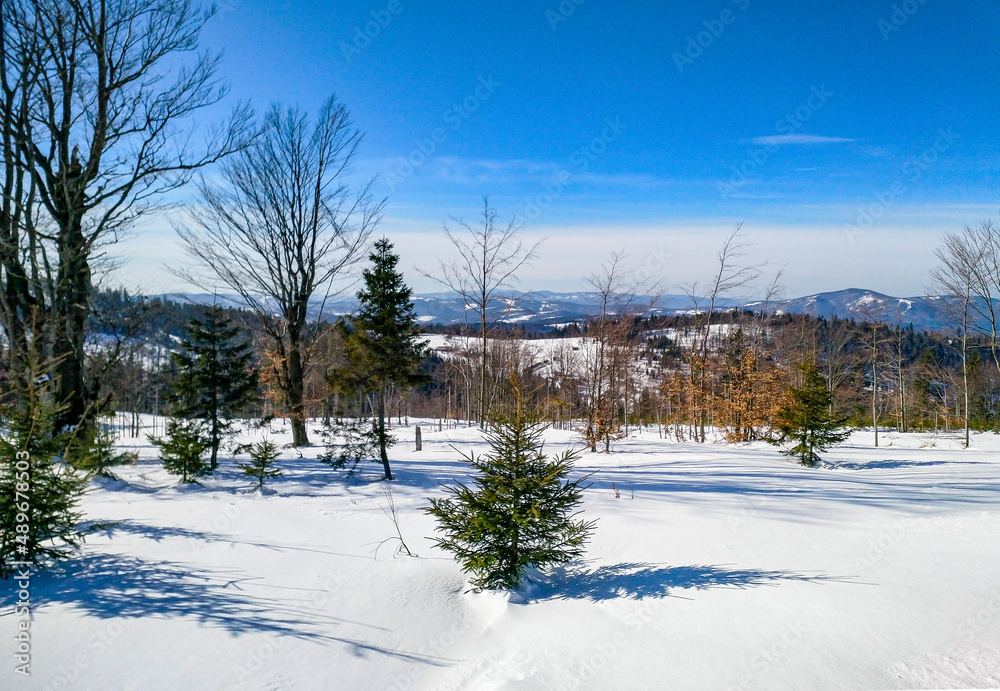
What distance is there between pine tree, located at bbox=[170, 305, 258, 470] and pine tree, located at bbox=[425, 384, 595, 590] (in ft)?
29.2

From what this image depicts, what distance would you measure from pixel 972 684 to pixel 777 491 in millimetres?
6330

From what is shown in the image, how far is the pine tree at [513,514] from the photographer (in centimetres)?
536

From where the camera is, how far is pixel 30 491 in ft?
16.9

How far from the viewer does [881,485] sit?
9633 millimetres

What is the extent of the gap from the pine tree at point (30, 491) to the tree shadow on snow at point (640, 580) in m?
5.12

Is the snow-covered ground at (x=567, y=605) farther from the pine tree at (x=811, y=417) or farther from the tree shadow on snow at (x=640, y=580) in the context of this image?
the pine tree at (x=811, y=417)

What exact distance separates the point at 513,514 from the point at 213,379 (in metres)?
9.90

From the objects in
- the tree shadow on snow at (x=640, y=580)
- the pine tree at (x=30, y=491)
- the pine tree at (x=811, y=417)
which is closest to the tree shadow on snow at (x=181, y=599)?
the pine tree at (x=30, y=491)

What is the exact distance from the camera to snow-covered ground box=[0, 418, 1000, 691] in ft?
12.3

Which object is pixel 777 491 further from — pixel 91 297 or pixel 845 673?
pixel 91 297

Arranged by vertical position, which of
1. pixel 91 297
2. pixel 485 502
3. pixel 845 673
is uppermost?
pixel 91 297

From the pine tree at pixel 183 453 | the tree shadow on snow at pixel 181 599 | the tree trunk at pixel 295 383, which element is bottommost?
the tree shadow on snow at pixel 181 599

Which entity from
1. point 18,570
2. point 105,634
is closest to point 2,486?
point 18,570

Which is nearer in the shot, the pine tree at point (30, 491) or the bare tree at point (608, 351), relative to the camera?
the pine tree at point (30, 491)
